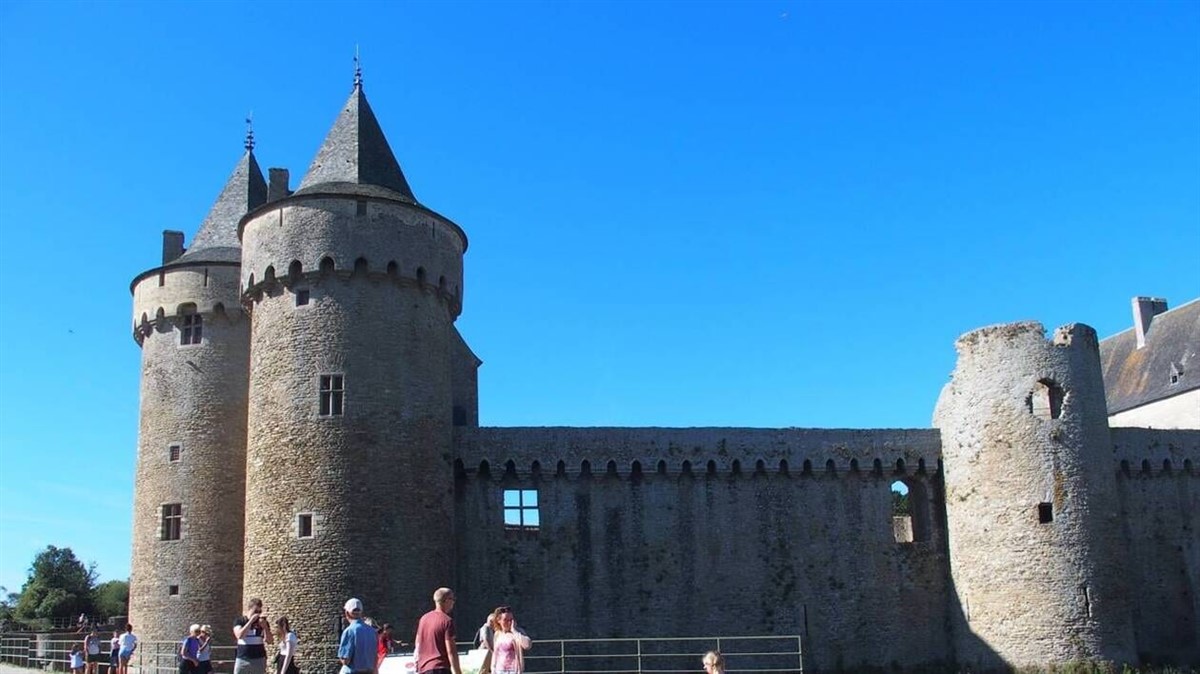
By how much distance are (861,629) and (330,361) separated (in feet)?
53.7

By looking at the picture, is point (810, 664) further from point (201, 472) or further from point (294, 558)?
point (201, 472)

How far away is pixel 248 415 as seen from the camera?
30.8m

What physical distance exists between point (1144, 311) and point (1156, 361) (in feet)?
8.48

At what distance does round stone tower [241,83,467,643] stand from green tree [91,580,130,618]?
36.3m

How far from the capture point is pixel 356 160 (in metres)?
31.1

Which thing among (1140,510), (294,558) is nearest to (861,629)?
(1140,510)

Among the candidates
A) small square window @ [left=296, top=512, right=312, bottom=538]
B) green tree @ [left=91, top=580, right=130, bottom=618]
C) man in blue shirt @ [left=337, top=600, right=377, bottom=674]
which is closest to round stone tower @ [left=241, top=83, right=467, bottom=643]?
small square window @ [left=296, top=512, right=312, bottom=538]

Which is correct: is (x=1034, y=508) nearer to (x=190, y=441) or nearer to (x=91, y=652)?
(x=190, y=441)

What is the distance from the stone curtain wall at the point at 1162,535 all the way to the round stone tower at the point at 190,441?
2521cm

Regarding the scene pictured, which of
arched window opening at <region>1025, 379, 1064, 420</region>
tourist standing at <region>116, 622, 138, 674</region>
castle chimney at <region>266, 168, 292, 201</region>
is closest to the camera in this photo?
tourist standing at <region>116, 622, 138, 674</region>

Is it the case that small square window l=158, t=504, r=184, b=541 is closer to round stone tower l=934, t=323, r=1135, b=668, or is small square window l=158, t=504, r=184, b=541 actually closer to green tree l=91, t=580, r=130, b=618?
round stone tower l=934, t=323, r=1135, b=668

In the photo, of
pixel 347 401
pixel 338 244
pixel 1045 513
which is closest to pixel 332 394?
pixel 347 401

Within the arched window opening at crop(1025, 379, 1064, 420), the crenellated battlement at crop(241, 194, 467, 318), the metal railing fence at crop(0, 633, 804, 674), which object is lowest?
the metal railing fence at crop(0, 633, 804, 674)

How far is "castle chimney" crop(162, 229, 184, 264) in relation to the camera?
3444cm
